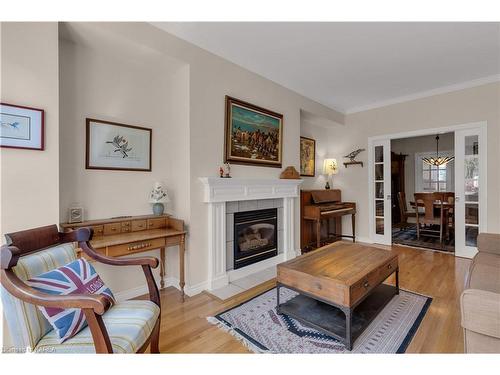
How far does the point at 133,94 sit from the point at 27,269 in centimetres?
191

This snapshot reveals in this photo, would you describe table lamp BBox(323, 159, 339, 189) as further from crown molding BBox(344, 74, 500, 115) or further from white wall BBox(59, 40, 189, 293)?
white wall BBox(59, 40, 189, 293)

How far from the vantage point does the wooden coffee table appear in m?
1.74

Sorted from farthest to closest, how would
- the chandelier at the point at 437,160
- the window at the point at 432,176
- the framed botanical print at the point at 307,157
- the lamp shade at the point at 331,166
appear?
the window at the point at 432,176 → the chandelier at the point at 437,160 → the lamp shade at the point at 331,166 → the framed botanical print at the point at 307,157

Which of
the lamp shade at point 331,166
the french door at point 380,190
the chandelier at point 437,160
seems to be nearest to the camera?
the french door at point 380,190

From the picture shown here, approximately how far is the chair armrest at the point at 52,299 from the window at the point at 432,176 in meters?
8.19

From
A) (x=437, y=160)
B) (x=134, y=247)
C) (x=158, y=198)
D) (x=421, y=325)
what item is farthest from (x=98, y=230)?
(x=437, y=160)

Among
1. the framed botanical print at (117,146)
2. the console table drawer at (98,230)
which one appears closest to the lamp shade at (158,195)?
the framed botanical print at (117,146)

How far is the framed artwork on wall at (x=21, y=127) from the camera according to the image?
5.22 ft

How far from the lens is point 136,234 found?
227cm

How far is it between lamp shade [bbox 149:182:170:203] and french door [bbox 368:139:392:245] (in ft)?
12.7

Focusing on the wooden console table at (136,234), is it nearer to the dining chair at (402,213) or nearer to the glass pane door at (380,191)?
the glass pane door at (380,191)

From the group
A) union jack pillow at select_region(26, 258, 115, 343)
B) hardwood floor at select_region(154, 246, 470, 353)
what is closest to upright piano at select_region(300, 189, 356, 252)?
hardwood floor at select_region(154, 246, 470, 353)
